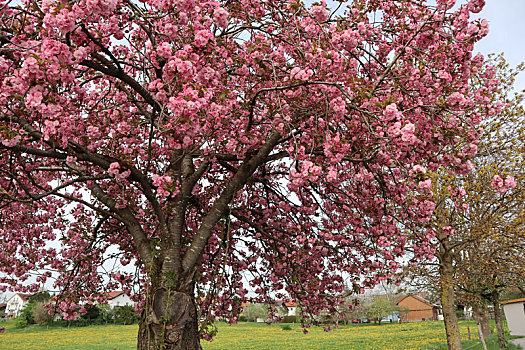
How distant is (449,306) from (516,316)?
1326 inches

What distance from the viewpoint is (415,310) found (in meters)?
57.2

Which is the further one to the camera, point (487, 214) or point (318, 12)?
point (487, 214)

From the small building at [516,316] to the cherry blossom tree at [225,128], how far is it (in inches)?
1450

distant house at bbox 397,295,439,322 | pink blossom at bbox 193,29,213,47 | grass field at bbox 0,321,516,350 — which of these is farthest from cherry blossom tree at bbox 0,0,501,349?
distant house at bbox 397,295,439,322

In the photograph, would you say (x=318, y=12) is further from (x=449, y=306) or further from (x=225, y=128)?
(x=449, y=306)

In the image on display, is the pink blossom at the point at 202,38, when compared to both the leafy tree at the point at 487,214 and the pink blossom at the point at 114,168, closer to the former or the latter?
the pink blossom at the point at 114,168

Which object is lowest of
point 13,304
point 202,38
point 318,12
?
point 13,304

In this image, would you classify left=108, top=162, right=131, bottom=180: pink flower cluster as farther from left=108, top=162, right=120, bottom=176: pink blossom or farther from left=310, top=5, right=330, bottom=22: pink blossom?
left=310, top=5, right=330, bottom=22: pink blossom

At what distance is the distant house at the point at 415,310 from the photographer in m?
60.4

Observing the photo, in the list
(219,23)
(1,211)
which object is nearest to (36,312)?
(1,211)

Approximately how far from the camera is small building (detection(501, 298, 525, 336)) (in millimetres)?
34000

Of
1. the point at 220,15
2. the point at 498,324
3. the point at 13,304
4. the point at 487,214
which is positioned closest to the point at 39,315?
the point at 498,324

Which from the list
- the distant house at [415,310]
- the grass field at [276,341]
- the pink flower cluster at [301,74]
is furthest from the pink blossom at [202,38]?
the distant house at [415,310]

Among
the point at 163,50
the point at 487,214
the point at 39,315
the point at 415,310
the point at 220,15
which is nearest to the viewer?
the point at 163,50
